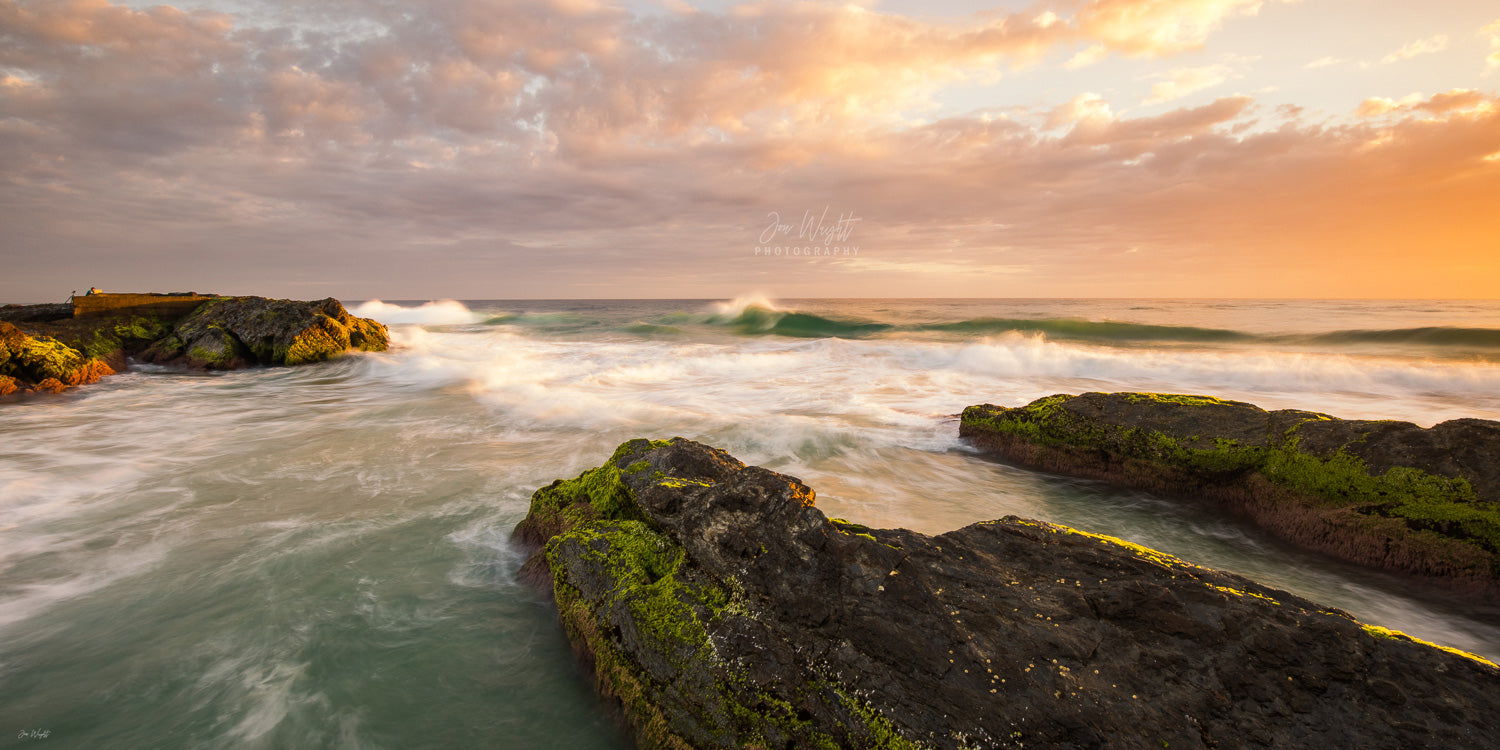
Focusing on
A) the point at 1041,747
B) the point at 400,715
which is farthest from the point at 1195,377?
the point at 400,715

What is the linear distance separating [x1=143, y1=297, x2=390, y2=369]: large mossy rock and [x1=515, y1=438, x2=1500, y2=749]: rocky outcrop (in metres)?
17.8

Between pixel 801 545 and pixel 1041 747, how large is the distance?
1282 millimetres

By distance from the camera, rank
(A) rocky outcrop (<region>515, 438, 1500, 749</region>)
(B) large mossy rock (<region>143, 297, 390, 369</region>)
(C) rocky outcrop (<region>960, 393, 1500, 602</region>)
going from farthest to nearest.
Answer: (B) large mossy rock (<region>143, 297, 390, 369</region>), (C) rocky outcrop (<region>960, 393, 1500, 602</region>), (A) rocky outcrop (<region>515, 438, 1500, 749</region>)

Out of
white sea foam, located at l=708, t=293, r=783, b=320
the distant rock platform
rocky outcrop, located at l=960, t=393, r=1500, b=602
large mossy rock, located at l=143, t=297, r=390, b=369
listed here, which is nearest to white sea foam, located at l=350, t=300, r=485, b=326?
white sea foam, located at l=708, t=293, r=783, b=320

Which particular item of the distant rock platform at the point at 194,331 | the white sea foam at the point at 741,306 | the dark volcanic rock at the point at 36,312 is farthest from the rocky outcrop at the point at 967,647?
the white sea foam at the point at 741,306

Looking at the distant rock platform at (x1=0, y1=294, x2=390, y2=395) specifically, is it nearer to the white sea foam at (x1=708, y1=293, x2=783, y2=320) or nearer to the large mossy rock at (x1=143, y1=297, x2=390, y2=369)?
the large mossy rock at (x1=143, y1=297, x2=390, y2=369)

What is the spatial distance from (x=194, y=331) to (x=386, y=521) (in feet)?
54.6

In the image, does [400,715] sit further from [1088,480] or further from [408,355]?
[408,355]

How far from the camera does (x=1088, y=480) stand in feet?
20.5

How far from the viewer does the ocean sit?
319 cm

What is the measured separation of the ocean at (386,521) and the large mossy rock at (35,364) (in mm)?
659

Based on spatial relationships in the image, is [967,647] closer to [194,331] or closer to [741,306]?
[194,331]

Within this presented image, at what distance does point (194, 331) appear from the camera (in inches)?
631

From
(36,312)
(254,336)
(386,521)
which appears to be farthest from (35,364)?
(386,521)
